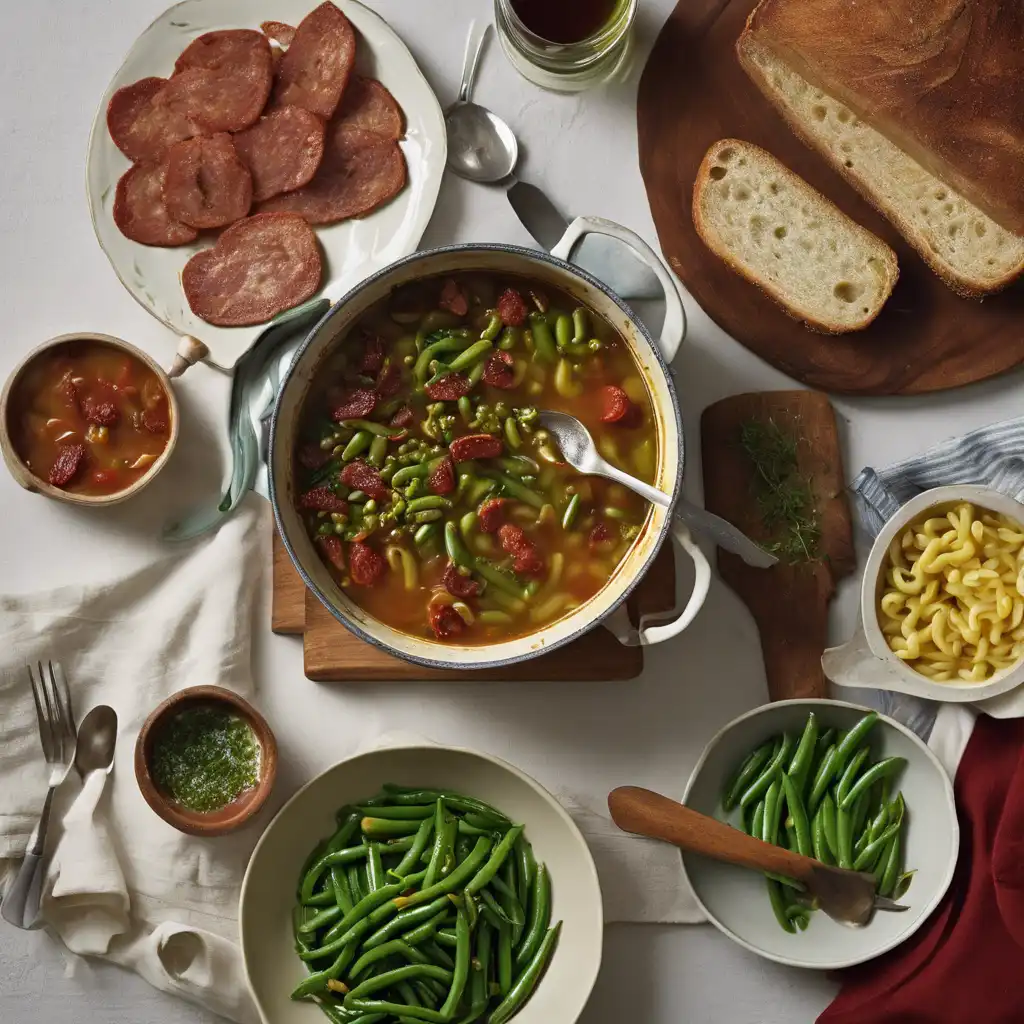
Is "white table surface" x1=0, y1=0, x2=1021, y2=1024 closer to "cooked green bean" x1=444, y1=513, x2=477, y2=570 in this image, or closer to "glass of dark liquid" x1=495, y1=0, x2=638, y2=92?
"glass of dark liquid" x1=495, y1=0, x2=638, y2=92

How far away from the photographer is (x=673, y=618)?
11.3 feet

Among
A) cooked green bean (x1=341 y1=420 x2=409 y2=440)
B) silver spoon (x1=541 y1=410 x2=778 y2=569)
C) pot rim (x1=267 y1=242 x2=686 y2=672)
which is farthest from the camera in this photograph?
cooked green bean (x1=341 y1=420 x2=409 y2=440)

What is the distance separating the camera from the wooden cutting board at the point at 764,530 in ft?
11.7

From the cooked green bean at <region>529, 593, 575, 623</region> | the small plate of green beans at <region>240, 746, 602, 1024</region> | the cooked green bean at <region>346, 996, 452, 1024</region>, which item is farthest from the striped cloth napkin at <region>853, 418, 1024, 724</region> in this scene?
the cooked green bean at <region>346, 996, 452, 1024</region>

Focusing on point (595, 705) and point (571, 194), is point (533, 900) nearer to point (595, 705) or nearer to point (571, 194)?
point (595, 705)

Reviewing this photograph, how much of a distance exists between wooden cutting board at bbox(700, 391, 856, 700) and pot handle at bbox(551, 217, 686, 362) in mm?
334

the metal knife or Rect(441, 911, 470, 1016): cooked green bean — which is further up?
the metal knife

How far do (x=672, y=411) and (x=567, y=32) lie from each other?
1.29m

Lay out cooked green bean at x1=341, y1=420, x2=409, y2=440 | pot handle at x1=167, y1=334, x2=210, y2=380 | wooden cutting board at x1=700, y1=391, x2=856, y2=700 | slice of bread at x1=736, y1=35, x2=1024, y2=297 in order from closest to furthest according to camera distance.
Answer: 1. cooked green bean at x1=341, y1=420, x2=409, y2=440
2. pot handle at x1=167, y1=334, x2=210, y2=380
3. wooden cutting board at x1=700, y1=391, x2=856, y2=700
4. slice of bread at x1=736, y1=35, x2=1024, y2=297

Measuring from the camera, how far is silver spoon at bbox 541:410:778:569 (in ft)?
10.6

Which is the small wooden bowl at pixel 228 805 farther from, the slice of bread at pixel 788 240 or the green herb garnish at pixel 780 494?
the slice of bread at pixel 788 240

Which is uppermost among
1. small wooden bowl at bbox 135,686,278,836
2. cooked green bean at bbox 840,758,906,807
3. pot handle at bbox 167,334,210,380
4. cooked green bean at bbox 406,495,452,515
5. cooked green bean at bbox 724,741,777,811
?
pot handle at bbox 167,334,210,380

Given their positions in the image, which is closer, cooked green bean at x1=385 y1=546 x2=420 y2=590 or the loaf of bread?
cooked green bean at x1=385 y1=546 x2=420 y2=590

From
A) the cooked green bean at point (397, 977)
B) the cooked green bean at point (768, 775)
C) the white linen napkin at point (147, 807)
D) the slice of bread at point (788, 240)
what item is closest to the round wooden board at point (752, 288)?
the slice of bread at point (788, 240)
